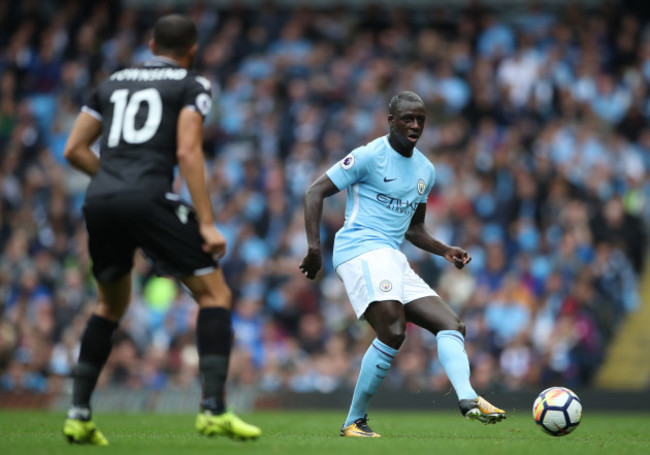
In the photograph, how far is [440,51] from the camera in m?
19.5

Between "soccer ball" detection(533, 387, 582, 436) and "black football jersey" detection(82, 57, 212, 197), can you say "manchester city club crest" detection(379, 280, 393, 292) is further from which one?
"black football jersey" detection(82, 57, 212, 197)

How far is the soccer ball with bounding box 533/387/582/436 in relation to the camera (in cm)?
743

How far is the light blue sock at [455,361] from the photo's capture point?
7266 millimetres

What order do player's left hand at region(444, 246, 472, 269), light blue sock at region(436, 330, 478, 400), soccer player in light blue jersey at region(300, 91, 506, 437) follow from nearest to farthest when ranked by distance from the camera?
light blue sock at region(436, 330, 478, 400) → soccer player in light blue jersey at region(300, 91, 506, 437) → player's left hand at region(444, 246, 472, 269)

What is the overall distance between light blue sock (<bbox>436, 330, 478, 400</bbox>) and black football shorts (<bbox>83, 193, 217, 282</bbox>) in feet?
7.46

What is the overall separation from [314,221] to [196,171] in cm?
184

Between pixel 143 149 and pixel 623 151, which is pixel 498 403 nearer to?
pixel 623 151

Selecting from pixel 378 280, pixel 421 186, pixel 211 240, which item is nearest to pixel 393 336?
pixel 378 280

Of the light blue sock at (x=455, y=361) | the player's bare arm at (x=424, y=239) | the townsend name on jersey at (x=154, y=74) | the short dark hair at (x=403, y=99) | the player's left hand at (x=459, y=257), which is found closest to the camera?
the townsend name on jersey at (x=154, y=74)

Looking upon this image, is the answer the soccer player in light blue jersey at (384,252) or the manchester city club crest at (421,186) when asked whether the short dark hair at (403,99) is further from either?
the manchester city club crest at (421,186)

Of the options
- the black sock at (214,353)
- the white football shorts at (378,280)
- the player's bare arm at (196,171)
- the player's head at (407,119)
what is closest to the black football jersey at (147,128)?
the player's bare arm at (196,171)

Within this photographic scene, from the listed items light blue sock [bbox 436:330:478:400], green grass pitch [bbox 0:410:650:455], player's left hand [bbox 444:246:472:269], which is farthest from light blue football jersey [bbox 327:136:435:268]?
green grass pitch [bbox 0:410:650:455]

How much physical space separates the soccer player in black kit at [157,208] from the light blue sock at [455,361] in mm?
1861

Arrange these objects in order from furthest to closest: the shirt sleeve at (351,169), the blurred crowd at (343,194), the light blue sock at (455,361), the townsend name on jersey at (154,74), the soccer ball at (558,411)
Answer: the blurred crowd at (343,194)
the shirt sleeve at (351,169)
the soccer ball at (558,411)
the light blue sock at (455,361)
the townsend name on jersey at (154,74)
